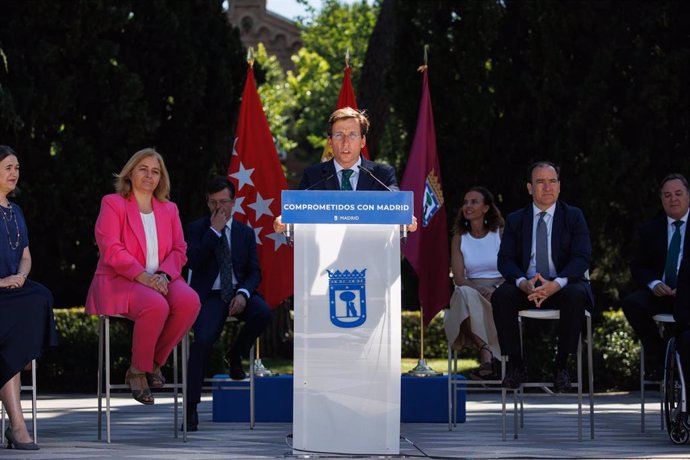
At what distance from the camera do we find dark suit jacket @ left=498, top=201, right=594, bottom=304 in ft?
28.0

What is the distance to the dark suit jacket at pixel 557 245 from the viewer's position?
8.52m

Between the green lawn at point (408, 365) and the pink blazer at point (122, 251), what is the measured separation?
8549 millimetres

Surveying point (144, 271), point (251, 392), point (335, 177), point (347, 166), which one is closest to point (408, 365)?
point (251, 392)

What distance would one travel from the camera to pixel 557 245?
8.63 metres

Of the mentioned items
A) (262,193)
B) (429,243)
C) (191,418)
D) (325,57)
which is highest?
(325,57)

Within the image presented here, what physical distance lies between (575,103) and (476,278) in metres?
4.72

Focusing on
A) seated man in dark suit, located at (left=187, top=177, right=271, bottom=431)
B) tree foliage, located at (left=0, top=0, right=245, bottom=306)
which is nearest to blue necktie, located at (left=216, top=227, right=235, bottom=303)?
seated man in dark suit, located at (left=187, top=177, right=271, bottom=431)

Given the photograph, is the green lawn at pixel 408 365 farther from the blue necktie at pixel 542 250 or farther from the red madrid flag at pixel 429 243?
the blue necktie at pixel 542 250

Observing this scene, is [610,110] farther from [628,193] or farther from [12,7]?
[12,7]

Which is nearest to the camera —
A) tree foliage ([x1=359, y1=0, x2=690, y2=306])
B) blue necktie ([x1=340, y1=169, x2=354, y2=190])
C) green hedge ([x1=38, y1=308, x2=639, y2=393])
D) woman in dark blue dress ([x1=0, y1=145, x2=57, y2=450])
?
woman in dark blue dress ([x1=0, y1=145, x2=57, y2=450])

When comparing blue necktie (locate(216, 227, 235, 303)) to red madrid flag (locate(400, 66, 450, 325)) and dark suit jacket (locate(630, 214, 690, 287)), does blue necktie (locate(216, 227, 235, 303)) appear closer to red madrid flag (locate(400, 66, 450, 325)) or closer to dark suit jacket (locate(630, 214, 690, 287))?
red madrid flag (locate(400, 66, 450, 325))

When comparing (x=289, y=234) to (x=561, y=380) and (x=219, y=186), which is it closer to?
(x=561, y=380)

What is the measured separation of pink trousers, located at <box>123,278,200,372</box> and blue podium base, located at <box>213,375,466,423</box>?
1568mm

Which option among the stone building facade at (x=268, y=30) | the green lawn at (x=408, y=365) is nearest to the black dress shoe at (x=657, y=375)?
the green lawn at (x=408, y=365)
